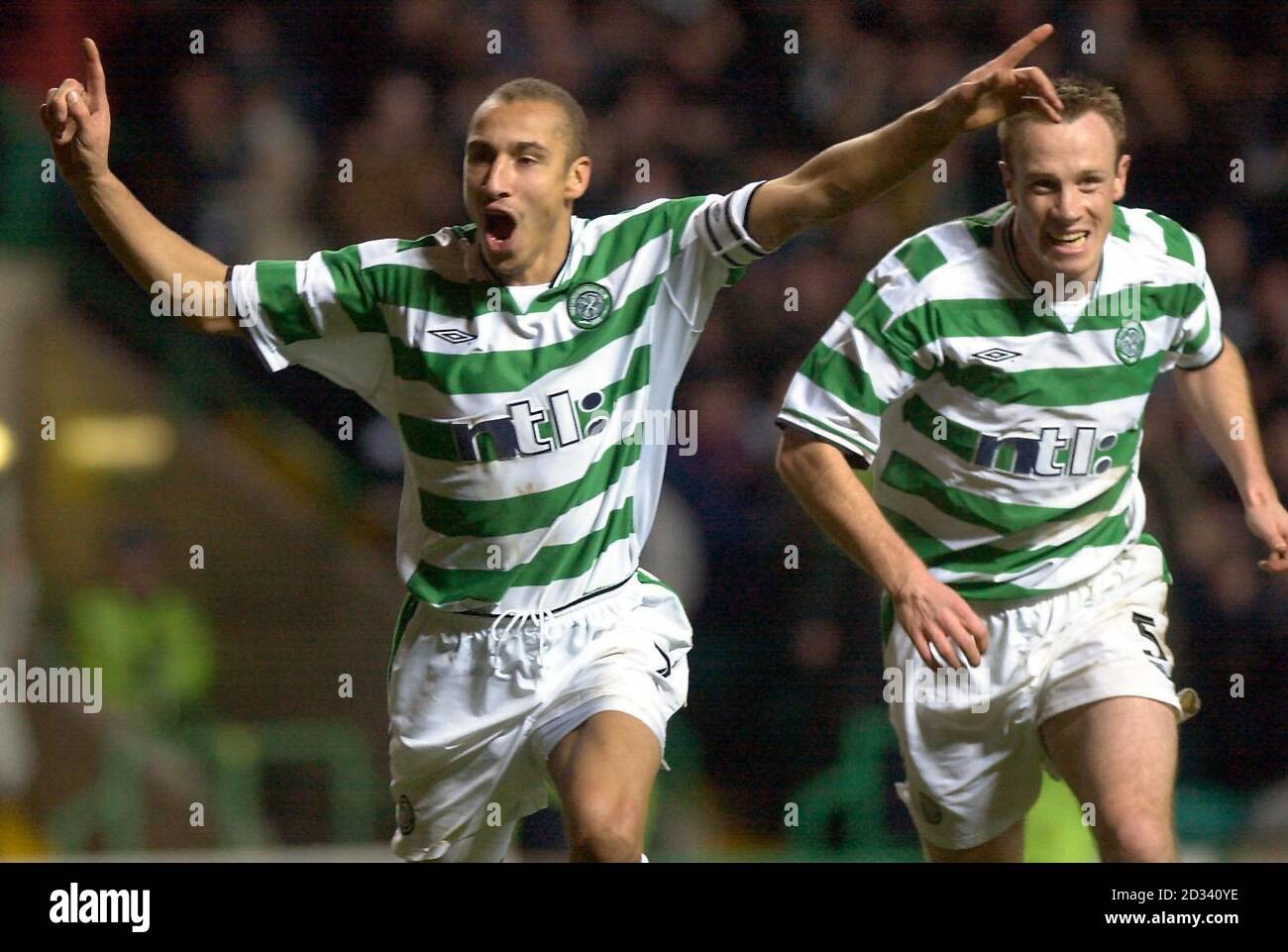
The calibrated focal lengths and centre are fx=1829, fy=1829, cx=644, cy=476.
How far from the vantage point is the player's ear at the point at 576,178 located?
3.75 metres

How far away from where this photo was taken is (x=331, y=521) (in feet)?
16.7

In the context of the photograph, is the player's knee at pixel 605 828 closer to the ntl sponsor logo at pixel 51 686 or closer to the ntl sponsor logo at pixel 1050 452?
the ntl sponsor logo at pixel 1050 452

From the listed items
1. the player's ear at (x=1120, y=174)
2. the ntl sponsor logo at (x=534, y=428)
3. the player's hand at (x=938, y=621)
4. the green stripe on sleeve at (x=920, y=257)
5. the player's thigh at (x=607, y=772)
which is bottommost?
the player's thigh at (x=607, y=772)

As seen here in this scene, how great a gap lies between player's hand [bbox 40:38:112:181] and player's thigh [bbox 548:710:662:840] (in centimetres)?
145

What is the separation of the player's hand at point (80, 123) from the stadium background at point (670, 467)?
4.61 ft

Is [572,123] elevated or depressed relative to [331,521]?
elevated

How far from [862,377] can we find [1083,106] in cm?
72

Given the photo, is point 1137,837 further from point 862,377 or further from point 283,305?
point 283,305

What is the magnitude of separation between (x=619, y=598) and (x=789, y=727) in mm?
1283

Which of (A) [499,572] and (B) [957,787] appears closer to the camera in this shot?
(A) [499,572]

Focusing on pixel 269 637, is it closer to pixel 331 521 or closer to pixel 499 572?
pixel 331 521
